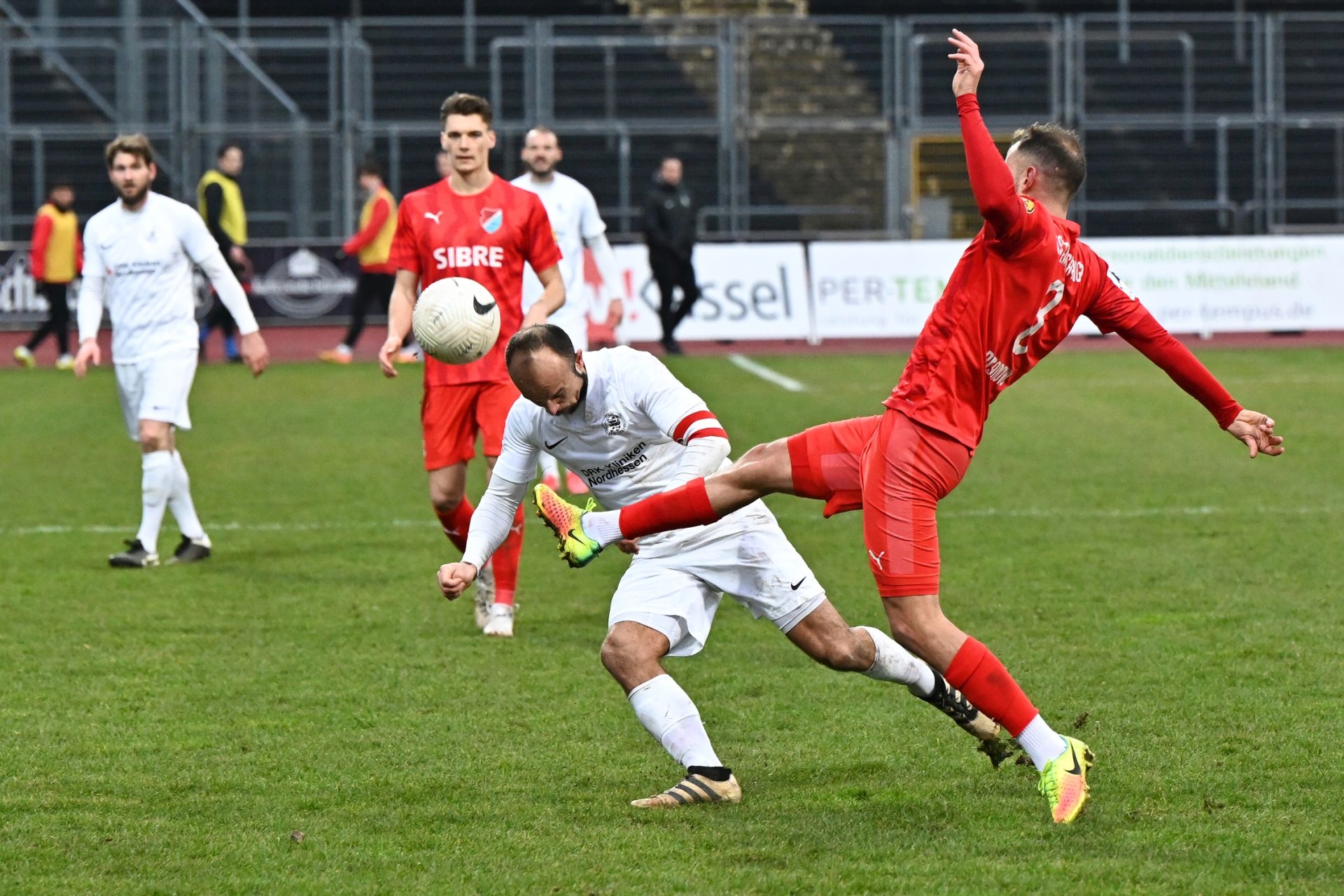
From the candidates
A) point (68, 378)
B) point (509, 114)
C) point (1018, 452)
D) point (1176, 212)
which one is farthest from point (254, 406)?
point (1176, 212)

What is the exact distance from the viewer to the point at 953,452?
199 inches

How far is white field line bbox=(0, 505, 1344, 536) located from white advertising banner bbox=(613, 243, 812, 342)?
35.6ft

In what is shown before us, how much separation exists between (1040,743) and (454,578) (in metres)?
1.63

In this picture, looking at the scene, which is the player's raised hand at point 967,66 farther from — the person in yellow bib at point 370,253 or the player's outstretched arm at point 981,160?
the person in yellow bib at point 370,253

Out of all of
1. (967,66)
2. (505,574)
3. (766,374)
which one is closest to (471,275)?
(505,574)

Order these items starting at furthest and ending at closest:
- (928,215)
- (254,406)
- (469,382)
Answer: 1. (928,215)
2. (254,406)
3. (469,382)

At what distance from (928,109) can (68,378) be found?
13.9 m

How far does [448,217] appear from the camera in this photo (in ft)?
26.2

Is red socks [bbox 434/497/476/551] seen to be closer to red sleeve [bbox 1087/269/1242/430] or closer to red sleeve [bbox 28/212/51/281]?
red sleeve [bbox 1087/269/1242/430]

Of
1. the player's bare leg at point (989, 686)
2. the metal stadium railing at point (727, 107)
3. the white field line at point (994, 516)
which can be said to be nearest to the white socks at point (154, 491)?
the white field line at point (994, 516)

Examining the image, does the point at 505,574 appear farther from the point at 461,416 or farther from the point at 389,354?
the point at 389,354

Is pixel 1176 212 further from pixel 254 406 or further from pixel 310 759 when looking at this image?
pixel 310 759

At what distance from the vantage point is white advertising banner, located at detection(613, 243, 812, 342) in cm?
2158

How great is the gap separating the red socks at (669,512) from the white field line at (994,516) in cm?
578
